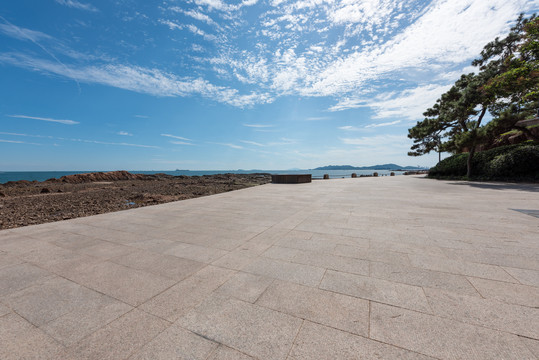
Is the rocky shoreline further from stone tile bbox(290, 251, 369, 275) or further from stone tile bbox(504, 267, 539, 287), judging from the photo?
stone tile bbox(504, 267, 539, 287)

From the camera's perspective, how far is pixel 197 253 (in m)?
3.77

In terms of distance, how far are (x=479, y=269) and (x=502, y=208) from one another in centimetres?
612

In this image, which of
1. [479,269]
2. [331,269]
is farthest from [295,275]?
[479,269]

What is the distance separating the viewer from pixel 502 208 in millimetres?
6805

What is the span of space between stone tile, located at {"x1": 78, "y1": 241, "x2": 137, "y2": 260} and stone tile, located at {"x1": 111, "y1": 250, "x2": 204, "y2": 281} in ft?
0.78

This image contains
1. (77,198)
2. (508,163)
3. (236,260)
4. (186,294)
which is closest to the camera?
(186,294)

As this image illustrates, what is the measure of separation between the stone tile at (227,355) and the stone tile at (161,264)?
1494mm

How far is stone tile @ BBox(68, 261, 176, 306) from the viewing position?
2561 mm

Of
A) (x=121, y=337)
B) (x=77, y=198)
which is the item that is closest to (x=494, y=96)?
(x=121, y=337)

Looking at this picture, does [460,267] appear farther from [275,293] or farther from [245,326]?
[245,326]

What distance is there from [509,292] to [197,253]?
177 inches

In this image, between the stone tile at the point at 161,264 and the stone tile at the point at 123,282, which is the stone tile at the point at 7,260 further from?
the stone tile at the point at 161,264

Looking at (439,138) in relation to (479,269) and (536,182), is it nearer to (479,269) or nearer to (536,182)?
(536,182)

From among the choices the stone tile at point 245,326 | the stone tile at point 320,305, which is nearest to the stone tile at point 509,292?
the stone tile at point 320,305
